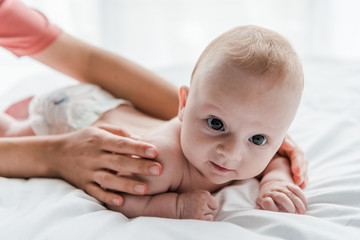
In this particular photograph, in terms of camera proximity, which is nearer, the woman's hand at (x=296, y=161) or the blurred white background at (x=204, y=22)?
the woman's hand at (x=296, y=161)

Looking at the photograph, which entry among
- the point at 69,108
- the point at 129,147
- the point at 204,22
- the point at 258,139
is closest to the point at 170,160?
the point at 129,147

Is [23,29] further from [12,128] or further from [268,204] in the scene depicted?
[268,204]

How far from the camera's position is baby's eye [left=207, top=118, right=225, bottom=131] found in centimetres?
84

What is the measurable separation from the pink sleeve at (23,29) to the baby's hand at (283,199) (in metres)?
0.89

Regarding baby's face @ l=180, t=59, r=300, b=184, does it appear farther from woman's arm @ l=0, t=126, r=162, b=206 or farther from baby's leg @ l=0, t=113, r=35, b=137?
baby's leg @ l=0, t=113, r=35, b=137

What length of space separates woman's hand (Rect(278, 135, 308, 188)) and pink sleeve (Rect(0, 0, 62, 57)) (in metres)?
0.86

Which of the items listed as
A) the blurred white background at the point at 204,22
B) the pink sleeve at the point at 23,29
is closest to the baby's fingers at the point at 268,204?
the pink sleeve at the point at 23,29

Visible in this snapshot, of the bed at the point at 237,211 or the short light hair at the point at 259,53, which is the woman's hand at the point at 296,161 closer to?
the bed at the point at 237,211

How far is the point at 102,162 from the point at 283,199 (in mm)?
429

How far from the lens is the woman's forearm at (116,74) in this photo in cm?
134

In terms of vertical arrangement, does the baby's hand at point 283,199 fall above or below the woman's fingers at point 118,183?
above

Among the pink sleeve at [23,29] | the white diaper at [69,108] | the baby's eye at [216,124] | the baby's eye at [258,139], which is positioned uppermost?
the baby's eye at [216,124]

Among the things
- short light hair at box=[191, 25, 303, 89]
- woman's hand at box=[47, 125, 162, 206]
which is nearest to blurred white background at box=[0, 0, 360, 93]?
woman's hand at box=[47, 125, 162, 206]

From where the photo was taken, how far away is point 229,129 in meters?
0.83
